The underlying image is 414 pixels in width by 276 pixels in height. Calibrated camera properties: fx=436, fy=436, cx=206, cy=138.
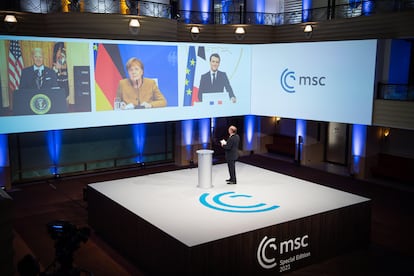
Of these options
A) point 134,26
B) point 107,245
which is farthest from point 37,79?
point 107,245

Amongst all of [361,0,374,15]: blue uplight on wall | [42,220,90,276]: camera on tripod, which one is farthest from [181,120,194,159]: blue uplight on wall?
[42,220,90,276]: camera on tripod

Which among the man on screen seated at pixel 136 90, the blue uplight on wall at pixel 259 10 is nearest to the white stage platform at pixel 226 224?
the man on screen seated at pixel 136 90

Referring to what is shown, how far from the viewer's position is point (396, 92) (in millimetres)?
10031

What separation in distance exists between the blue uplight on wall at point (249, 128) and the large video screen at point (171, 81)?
175cm

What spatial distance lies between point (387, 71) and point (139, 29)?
20.3 feet

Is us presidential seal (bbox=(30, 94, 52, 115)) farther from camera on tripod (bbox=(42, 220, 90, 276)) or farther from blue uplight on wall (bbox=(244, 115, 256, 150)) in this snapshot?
blue uplight on wall (bbox=(244, 115, 256, 150))

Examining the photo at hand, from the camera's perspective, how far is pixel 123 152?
1266cm

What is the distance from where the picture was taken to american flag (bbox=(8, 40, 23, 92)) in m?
9.35

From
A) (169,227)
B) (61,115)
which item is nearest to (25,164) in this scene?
(61,115)

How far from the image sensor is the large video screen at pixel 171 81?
9578 mm

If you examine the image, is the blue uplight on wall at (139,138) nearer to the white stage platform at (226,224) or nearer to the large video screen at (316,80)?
the large video screen at (316,80)

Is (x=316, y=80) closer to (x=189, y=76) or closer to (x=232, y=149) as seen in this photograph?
(x=189, y=76)

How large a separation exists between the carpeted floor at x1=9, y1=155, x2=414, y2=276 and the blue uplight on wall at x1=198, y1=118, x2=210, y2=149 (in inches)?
54.5

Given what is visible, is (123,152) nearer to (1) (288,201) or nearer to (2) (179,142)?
(2) (179,142)
